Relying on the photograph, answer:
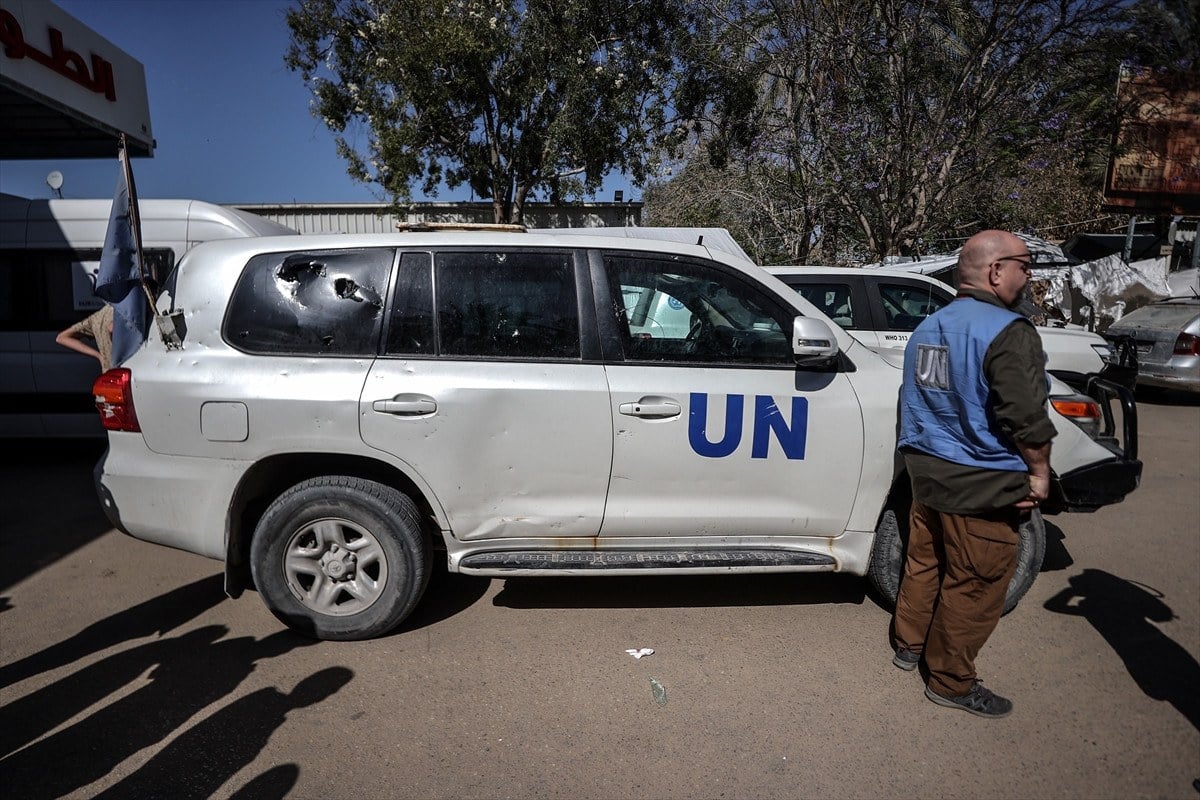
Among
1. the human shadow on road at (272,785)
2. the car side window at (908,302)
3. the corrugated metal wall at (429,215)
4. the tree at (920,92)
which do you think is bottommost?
the human shadow on road at (272,785)

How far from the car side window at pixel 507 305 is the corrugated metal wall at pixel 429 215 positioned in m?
12.7

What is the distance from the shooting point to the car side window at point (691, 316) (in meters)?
3.35

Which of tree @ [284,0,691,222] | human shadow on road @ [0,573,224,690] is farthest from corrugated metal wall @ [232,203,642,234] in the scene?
human shadow on road @ [0,573,224,690]

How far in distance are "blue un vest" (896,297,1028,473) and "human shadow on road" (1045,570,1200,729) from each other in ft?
4.39

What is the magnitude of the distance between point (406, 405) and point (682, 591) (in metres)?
1.86

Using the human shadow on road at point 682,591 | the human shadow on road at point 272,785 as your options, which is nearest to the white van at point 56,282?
the human shadow on road at point 682,591

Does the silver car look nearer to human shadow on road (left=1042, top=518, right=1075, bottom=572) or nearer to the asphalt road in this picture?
human shadow on road (left=1042, top=518, right=1075, bottom=572)

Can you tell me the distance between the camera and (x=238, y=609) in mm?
3801

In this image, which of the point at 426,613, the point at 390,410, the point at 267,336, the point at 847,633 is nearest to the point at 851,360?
the point at 847,633

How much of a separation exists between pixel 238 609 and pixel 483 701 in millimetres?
1681

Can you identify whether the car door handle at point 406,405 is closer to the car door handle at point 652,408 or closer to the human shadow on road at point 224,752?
the car door handle at point 652,408

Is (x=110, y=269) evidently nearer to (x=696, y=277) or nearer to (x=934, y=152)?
(x=696, y=277)

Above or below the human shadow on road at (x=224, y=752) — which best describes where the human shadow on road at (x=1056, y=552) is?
below

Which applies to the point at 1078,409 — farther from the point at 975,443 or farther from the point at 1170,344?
the point at 1170,344
